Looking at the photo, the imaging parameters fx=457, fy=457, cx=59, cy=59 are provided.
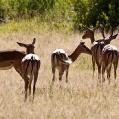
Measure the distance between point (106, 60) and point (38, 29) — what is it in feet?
37.4

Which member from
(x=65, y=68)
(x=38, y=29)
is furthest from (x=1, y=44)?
(x=65, y=68)

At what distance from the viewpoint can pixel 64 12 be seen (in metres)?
26.9

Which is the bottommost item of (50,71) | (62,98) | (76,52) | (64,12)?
(62,98)

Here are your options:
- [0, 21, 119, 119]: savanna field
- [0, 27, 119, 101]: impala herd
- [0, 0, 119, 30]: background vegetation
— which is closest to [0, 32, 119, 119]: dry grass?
[0, 21, 119, 119]: savanna field

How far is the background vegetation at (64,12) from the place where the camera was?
23.0 metres

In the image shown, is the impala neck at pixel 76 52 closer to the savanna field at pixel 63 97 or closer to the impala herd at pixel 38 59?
the impala herd at pixel 38 59

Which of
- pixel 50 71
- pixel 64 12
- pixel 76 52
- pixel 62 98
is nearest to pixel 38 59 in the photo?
pixel 62 98

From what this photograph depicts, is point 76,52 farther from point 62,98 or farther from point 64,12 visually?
point 64,12

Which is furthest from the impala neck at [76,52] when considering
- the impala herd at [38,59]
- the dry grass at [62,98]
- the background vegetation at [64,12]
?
the background vegetation at [64,12]

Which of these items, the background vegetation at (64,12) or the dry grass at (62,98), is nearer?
the dry grass at (62,98)

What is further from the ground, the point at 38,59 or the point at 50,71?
the point at 38,59

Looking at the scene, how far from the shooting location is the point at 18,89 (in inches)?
433

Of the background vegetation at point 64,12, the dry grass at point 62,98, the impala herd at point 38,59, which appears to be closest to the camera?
the dry grass at point 62,98

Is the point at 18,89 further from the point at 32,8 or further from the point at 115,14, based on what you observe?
the point at 32,8
